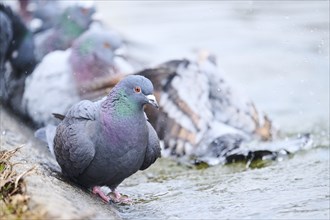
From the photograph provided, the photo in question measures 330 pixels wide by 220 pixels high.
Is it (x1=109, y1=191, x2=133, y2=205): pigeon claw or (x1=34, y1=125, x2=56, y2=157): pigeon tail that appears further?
(x1=34, y1=125, x2=56, y2=157): pigeon tail

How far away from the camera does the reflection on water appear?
15.0ft

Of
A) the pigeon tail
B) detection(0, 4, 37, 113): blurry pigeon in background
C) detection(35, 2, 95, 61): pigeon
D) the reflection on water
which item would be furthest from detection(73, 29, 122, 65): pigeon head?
the pigeon tail

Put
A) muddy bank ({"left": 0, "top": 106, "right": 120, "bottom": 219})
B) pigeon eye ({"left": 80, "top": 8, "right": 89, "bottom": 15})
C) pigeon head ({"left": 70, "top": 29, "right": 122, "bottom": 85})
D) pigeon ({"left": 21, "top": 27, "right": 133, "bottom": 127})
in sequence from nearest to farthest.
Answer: muddy bank ({"left": 0, "top": 106, "right": 120, "bottom": 219}) → pigeon ({"left": 21, "top": 27, "right": 133, "bottom": 127}) → pigeon head ({"left": 70, "top": 29, "right": 122, "bottom": 85}) → pigeon eye ({"left": 80, "top": 8, "right": 89, "bottom": 15})

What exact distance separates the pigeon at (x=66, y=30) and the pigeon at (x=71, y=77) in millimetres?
282

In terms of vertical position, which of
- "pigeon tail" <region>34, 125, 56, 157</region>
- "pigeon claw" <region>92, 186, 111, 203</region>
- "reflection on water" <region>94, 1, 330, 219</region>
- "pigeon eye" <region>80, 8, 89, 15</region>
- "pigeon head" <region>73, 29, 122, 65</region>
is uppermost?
"pigeon eye" <region>80, 8, 89, 15</region>

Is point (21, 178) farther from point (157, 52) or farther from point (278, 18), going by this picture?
point (278, 18)

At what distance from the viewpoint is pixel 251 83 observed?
9.18 metres

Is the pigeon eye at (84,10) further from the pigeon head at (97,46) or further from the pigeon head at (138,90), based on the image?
the pigeon head at (138,90)

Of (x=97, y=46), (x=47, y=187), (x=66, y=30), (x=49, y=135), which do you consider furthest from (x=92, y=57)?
(x=47, y=187)

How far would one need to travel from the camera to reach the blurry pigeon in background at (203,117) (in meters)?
6.40

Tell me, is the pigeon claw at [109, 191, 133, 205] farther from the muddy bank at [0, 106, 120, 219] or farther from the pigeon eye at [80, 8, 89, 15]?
the pigeon eye at [80, 8, 89, 15]

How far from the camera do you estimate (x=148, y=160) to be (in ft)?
15.8

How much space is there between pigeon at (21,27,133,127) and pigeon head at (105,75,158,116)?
6.59ft

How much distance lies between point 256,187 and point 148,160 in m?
0.68
